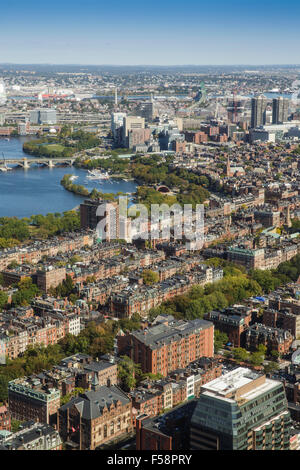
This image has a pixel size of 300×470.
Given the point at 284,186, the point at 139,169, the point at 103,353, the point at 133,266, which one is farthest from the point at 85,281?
the point at 139,169

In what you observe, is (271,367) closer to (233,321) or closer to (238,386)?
(233,321)

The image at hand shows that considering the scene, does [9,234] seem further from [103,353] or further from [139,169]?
[139,169]

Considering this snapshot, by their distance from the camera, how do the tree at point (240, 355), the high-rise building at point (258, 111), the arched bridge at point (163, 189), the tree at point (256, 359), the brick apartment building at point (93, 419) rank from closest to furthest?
1. the brick apartment building at point (93, 419)
2. the tree at point (256, 359)
3. the tree at point (240, 355)
4. the arched bridge at point (163, 189)
5. the high-rise building at point (258, 111)

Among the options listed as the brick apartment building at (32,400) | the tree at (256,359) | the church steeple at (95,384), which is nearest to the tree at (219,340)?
the tree at (256,359)

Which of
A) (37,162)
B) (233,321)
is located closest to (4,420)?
(233,321)

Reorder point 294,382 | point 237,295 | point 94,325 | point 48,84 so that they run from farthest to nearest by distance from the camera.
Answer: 1. point 48,84
2. point 237,295
3. point 94,325
4. point 294,382

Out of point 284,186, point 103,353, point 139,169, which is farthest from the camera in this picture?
point 139,169

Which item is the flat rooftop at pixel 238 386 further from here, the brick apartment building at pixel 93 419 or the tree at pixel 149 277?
the tree at pixel 149 277
